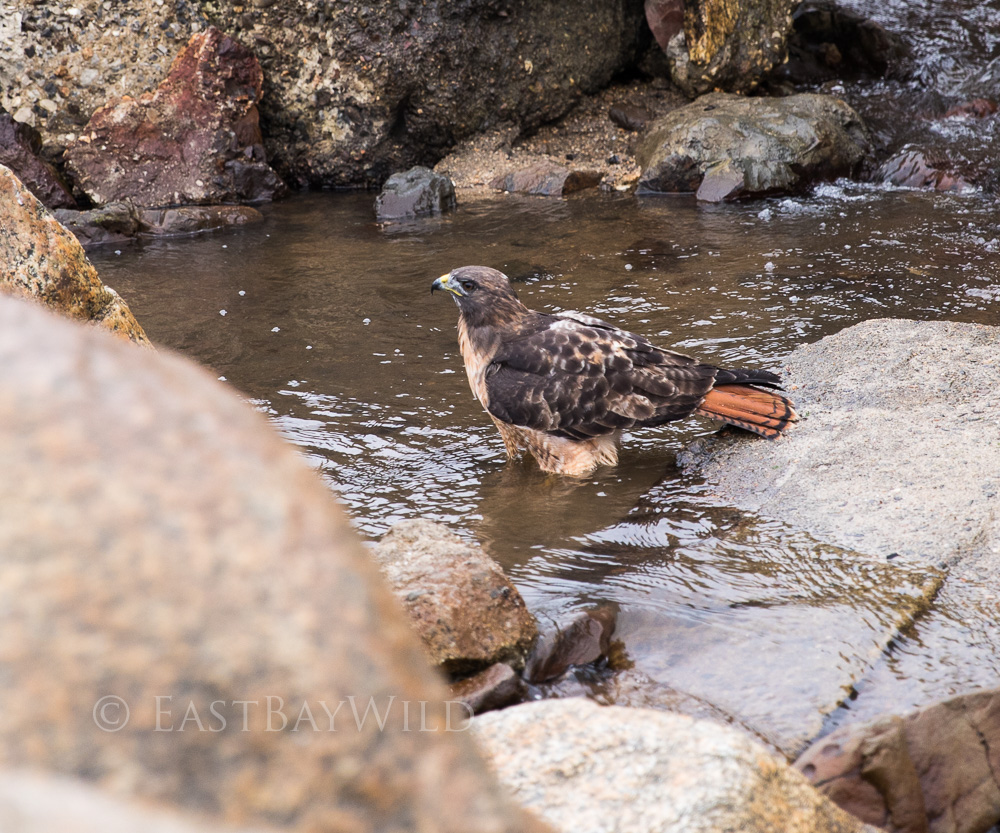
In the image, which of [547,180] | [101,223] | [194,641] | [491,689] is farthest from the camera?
[547,180]

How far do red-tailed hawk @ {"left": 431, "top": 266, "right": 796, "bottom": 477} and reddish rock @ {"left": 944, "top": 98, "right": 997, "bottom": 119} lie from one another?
9066 millimetres

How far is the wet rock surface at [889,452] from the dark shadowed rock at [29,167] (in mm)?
8679

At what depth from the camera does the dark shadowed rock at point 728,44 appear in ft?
38.8

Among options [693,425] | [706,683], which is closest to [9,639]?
[706,683]

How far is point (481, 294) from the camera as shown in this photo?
5797mm

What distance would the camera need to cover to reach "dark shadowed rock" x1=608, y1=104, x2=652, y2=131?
12.6 m

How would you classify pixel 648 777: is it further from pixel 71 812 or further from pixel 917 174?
pixel 917 174

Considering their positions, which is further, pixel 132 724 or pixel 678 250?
pixel 678 250

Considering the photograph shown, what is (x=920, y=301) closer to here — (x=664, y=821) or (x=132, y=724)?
(x=664, y=821)

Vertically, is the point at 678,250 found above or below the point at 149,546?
below

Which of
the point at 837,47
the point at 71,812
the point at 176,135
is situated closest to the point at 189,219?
the point at 176,135

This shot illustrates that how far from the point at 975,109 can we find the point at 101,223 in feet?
36.5

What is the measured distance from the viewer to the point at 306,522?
1419 mm

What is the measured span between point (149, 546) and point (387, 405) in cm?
507
